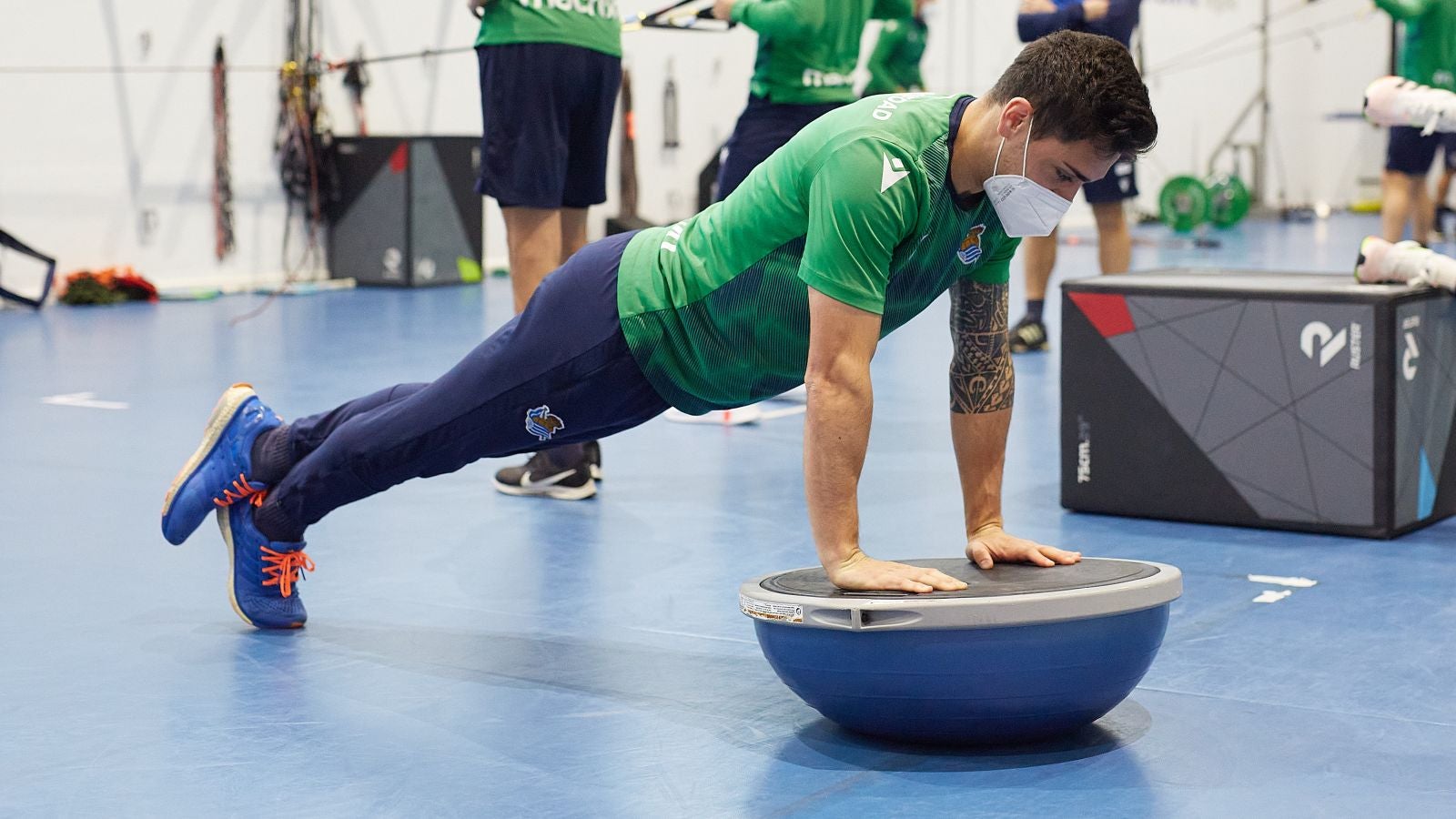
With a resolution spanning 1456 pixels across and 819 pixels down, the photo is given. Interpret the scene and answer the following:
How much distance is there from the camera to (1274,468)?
11.0ft

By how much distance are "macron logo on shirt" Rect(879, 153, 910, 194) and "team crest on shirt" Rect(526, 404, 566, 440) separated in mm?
623

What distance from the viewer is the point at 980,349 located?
247cm

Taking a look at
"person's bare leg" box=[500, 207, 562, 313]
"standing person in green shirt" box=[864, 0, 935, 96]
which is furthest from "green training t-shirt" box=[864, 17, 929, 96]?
"person's bare leg" box=[500, 207, 562, 313]

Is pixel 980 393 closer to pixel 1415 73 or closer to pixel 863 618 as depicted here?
pixel 863 618

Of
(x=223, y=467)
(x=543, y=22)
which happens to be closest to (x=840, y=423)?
(x=223, y=467)

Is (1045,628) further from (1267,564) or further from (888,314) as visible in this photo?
(1267,564)

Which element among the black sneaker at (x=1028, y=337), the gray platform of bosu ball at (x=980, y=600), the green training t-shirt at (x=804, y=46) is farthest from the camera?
the black sneaker at (x=1028, y=337)

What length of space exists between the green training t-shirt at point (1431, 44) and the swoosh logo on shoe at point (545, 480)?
386cm

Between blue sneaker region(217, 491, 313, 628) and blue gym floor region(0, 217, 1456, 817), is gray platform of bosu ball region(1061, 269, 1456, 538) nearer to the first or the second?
blue gym floor region(0, 217, 1456, 817)

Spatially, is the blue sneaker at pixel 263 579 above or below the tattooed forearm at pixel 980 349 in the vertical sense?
below

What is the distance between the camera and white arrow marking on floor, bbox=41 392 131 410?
4887 mm

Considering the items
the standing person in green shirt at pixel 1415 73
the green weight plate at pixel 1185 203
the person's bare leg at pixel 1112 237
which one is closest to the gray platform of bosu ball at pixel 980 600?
the person's bare leg at pixel 1112 237

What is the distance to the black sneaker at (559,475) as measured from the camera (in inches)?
148

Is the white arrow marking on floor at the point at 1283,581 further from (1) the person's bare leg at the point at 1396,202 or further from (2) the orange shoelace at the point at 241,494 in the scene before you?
(1) the person's bare leg at the point at 1396,202
